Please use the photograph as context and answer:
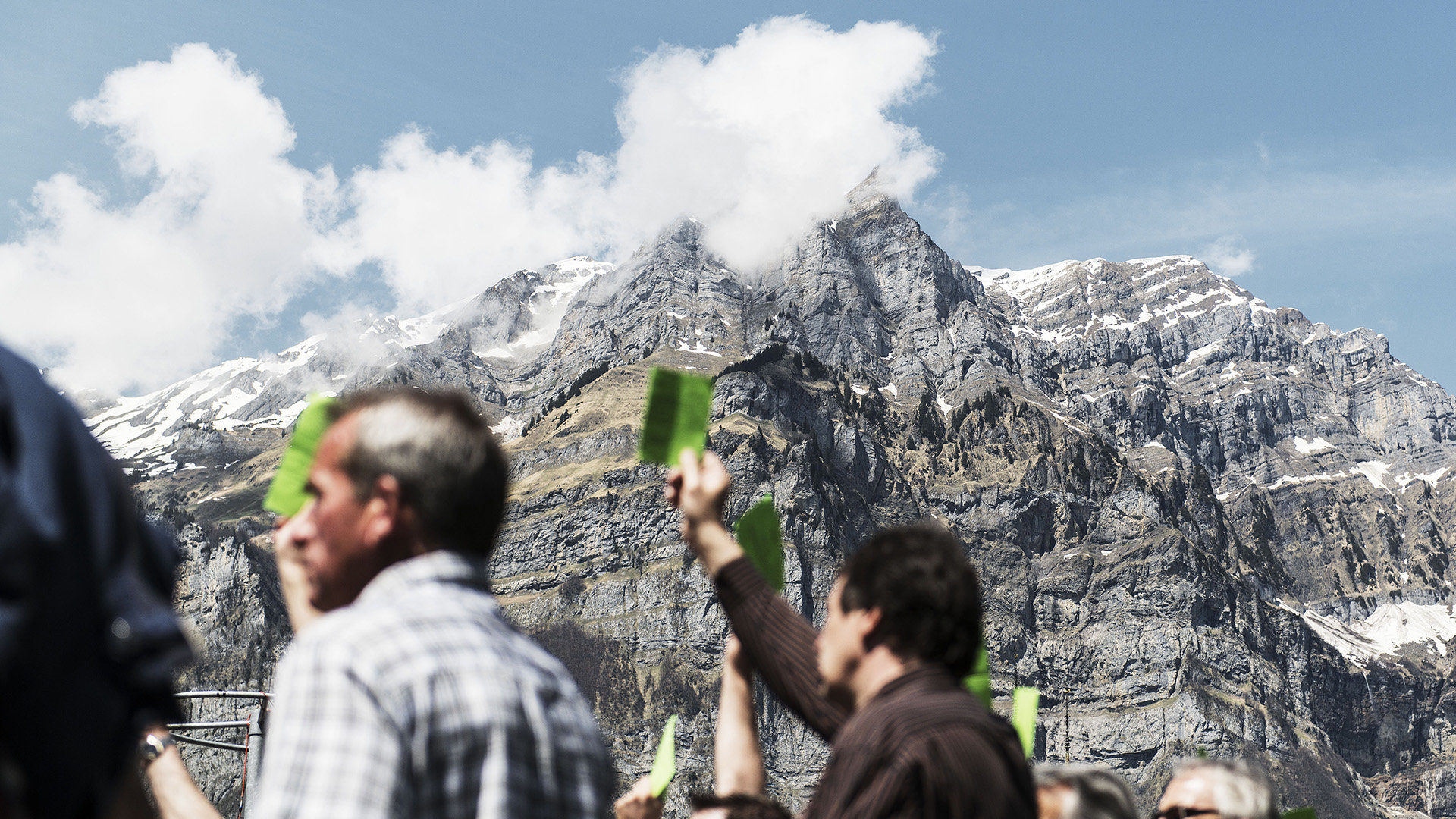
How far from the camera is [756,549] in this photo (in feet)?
15.3

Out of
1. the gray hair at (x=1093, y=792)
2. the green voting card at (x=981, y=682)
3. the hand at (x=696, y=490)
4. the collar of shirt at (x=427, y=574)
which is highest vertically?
the hand at (x=696, y=490)

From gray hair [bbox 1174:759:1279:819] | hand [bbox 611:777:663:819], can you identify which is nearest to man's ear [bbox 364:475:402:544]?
hand [bbox 611:777:663:819]

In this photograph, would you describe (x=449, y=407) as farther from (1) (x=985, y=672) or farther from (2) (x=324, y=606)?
(1) (x=985, y=672)

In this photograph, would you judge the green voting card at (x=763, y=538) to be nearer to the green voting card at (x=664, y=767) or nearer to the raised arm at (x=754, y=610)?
the raised arm at (x=754, y=610)

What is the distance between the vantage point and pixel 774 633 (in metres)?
4.24

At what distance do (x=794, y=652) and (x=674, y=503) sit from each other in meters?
0.71

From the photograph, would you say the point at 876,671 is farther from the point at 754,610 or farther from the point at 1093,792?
the point at 1093,792

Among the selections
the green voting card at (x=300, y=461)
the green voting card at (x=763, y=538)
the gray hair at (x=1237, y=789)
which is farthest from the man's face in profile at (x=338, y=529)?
the gray hair at (x=1237, y=789)

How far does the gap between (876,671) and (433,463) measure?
1476 mm

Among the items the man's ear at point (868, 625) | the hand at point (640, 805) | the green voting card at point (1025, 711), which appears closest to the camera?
the man's ear at point (868, 625)

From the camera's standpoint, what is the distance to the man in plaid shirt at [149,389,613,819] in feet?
8.01

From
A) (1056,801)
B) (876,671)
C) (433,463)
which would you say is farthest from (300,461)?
(1056,801)

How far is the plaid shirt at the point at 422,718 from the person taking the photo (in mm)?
2414

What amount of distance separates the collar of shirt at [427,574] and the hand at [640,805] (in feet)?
7.80
